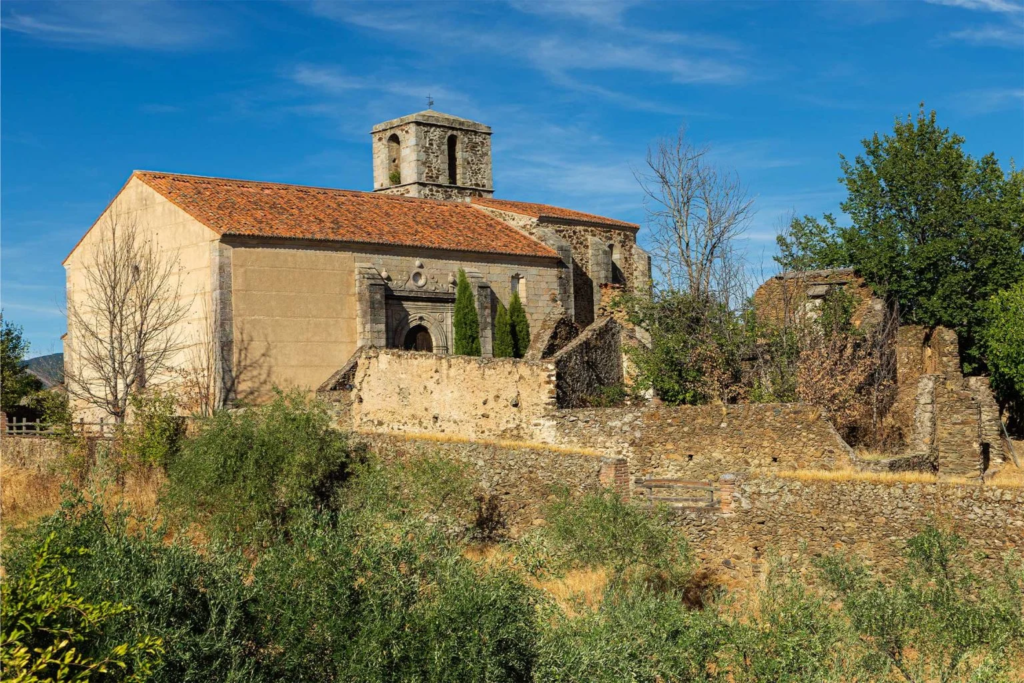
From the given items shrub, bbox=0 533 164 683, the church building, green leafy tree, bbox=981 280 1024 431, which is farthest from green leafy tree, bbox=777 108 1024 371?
shrub, bbox=0 533 164 683

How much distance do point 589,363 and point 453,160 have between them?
22411 mm

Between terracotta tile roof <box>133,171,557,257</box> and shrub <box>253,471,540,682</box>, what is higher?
terracotta tile roof <box>133,171,557,257</box>

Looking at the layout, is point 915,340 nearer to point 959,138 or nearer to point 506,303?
point 959,138

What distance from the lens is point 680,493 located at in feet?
60.4

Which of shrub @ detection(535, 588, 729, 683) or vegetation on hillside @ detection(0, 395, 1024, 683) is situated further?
shrub @ detection(535, 588, 729, 683)

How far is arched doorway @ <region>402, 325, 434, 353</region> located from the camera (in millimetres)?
34938

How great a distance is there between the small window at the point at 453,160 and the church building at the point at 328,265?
4874 mm

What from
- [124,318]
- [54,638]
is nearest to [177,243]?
[124,318]

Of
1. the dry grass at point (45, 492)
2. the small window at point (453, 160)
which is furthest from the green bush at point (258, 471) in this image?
the small window at point (453, 160)

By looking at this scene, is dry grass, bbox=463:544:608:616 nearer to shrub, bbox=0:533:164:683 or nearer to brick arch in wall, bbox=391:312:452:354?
shrub, bbox=0:533:164:683

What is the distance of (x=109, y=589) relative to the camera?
11.9 meters

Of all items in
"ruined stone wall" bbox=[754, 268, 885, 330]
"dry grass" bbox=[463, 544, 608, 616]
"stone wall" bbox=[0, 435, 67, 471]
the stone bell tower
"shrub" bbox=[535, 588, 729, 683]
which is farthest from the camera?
the stone bell tower

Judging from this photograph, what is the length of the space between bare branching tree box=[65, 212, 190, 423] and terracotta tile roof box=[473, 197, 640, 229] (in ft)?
43.5

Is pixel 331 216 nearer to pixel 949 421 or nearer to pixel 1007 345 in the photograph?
pixel 1007 345
